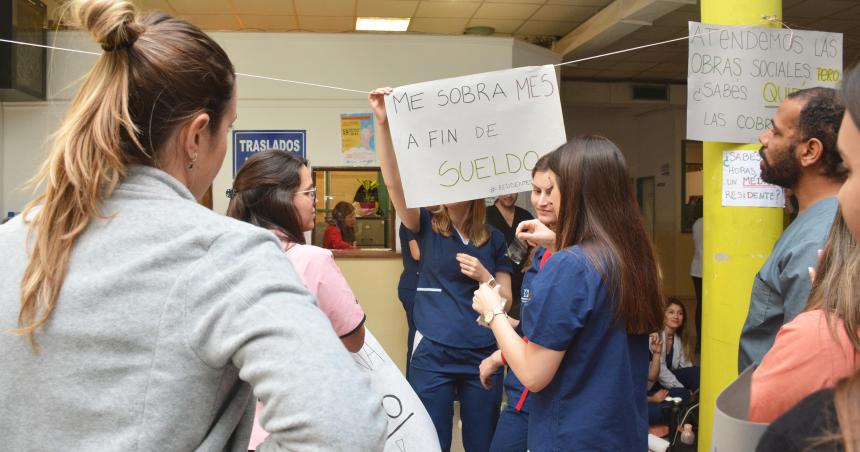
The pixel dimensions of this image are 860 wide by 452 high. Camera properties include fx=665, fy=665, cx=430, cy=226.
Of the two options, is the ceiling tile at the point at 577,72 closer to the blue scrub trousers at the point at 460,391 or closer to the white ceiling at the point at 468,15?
the white ceiling at the point at 468,15

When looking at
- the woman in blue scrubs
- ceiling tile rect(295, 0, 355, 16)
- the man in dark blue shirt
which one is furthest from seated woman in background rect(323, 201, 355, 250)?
the man in dark blue shirt

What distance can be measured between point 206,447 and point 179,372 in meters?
0.10

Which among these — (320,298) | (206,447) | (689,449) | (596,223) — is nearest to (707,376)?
(689,449)

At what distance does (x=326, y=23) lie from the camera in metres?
6.90

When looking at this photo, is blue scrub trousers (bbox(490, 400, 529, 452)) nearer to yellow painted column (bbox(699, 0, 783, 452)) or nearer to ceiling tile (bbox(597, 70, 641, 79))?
yellow painted column (bbox(699, 0, 783, 452))

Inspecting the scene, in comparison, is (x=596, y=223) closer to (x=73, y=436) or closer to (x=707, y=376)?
(x=73, y=436)

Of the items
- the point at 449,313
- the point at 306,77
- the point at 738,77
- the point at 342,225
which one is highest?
the point at 306,77

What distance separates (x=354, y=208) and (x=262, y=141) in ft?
3.25

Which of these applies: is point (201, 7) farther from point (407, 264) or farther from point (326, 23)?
point (407, 264)

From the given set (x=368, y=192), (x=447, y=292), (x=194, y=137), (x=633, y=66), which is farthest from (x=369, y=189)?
(x=194, y=137)

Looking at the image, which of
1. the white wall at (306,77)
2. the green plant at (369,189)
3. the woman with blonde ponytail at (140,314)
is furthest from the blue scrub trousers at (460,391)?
the white wall at (306,77)

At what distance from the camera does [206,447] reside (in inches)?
31.8

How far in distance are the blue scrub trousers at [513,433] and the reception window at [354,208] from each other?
3.63 m

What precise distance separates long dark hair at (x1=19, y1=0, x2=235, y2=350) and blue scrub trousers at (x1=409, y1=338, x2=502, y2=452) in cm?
215
